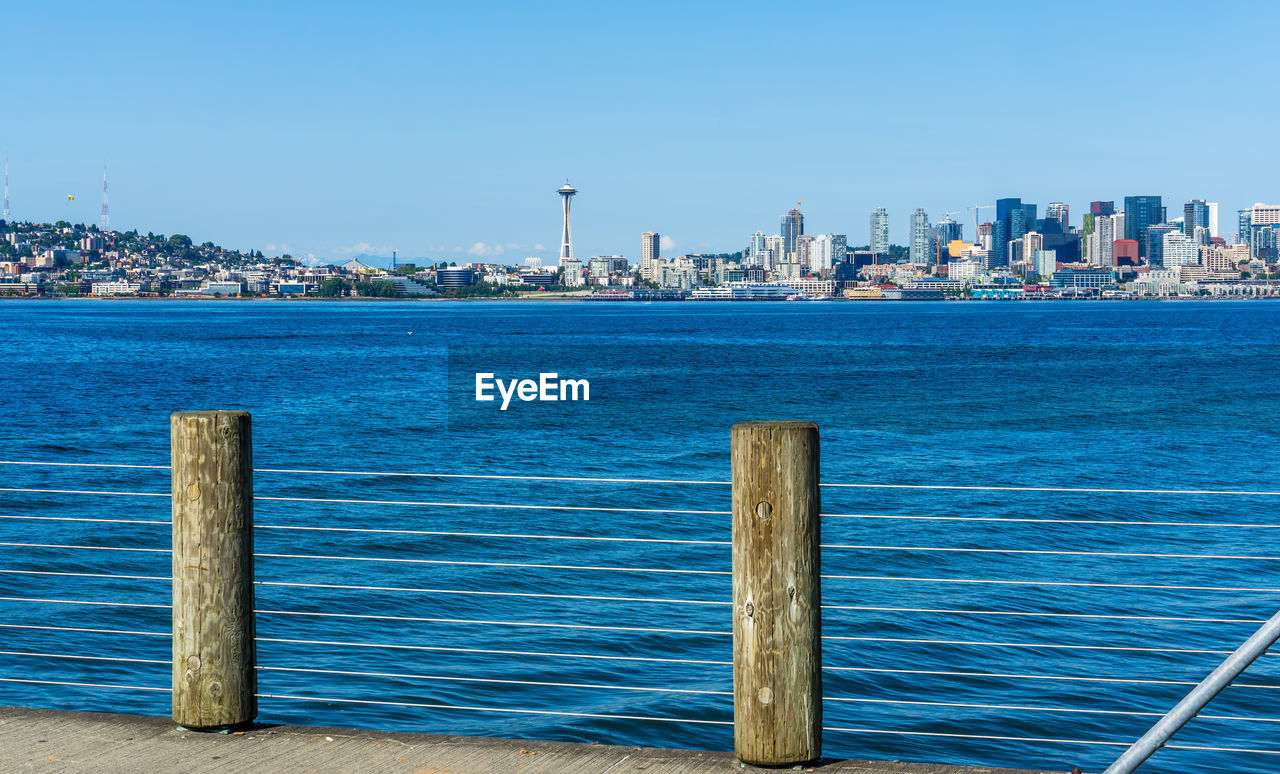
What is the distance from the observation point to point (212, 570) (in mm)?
4098

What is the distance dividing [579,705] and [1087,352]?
80.6 meters

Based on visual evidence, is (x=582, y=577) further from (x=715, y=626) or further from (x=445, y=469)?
(x=445, y=469)

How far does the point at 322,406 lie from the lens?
4447 centimetres

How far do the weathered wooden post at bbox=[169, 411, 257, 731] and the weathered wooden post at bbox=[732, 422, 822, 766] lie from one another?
1.58 m

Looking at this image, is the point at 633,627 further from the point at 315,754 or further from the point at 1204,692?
the point at 1204,692

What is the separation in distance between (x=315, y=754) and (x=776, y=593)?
1.53 m

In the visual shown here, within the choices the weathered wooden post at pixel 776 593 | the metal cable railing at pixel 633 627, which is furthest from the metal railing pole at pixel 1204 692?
the metal cable railing at pixel 633 627

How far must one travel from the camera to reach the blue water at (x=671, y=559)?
10.6m

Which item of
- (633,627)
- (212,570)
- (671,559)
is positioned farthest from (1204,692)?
(671,559)

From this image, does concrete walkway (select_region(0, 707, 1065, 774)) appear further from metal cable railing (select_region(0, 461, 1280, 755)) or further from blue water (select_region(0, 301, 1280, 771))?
metal cable railing (select_region(0, 461, 1280, 755))

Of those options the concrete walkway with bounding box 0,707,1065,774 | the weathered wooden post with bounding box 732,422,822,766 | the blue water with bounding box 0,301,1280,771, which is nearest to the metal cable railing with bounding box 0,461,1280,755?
the blue water with bounding box 0,301,1280,771

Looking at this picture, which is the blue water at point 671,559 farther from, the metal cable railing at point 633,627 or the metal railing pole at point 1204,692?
the metal railing pole at point 1204,692

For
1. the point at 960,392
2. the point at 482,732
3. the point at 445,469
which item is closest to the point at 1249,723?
the point at 482,732

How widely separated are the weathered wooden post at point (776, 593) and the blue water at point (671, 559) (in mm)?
1114
